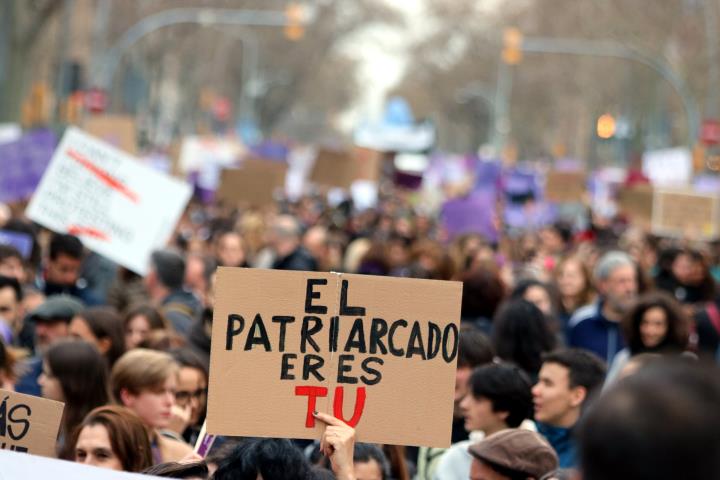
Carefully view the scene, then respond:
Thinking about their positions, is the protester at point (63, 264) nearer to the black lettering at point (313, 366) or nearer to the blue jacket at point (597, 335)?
the blue jacket at point (597, 335)

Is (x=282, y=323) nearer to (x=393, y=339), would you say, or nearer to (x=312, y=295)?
(x=312, y=295)

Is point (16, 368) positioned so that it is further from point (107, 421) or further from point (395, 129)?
point (395, 129)

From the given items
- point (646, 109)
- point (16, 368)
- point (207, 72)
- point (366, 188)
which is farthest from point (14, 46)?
point (207, 72)

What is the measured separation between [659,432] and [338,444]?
199 cm

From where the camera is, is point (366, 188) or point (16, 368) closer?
point (16, 368)

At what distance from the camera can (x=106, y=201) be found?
389 inches

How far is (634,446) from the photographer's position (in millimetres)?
2031

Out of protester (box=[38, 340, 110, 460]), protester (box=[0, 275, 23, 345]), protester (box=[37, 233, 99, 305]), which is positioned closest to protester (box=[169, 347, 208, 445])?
protester (box=[38, 340, 110, 460])

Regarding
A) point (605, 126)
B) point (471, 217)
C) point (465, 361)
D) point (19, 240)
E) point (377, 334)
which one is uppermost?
point (605, 126)

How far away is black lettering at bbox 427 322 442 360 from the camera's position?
13.9ft

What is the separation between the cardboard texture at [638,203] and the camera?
65.6 ft

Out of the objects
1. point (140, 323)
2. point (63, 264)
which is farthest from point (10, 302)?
point (63, 264)

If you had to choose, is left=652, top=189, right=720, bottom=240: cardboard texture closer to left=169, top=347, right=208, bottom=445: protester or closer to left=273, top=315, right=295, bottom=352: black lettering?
left=169, top=347, right=208, bottom=445: protester

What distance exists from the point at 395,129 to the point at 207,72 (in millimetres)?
44615
